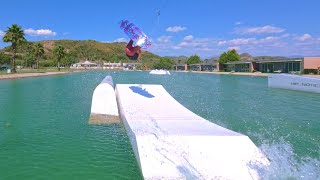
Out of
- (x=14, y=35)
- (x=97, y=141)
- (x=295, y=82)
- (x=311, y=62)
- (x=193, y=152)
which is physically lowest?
(x=97, y=141)

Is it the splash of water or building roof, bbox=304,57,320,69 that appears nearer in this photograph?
the splash of water

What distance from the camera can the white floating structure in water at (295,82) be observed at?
38.9 meters

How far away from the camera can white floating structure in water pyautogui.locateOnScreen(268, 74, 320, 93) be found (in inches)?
1533

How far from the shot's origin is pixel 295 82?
42.3 metres

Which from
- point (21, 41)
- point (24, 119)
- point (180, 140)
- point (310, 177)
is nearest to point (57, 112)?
point (24, 119)

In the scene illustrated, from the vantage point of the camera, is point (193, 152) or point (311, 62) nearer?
point (193, 152)

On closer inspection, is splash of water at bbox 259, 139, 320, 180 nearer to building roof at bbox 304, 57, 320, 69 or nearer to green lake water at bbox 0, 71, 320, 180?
green lake water at bbox 0, 71, 320, 180

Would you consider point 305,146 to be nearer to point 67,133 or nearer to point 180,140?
point 180,140

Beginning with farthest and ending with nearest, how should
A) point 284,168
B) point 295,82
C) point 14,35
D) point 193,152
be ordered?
1. point 14,35
2. point 295,82
3. point 193,152
4. point 284,168

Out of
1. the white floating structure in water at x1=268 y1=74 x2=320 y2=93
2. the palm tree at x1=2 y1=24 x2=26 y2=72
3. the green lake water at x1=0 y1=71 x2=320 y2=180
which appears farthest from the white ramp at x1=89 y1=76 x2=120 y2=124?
the palm tree at x1=2 y1=24 x2=26 y2=72

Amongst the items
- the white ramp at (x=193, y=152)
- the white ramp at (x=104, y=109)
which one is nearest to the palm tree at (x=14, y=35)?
the white ramp at (x=104, y=109)

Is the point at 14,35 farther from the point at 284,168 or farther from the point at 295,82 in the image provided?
the point at 284,168

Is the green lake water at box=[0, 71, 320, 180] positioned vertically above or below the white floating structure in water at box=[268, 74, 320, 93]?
below

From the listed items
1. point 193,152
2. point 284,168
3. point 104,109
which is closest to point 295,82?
point 104,109
